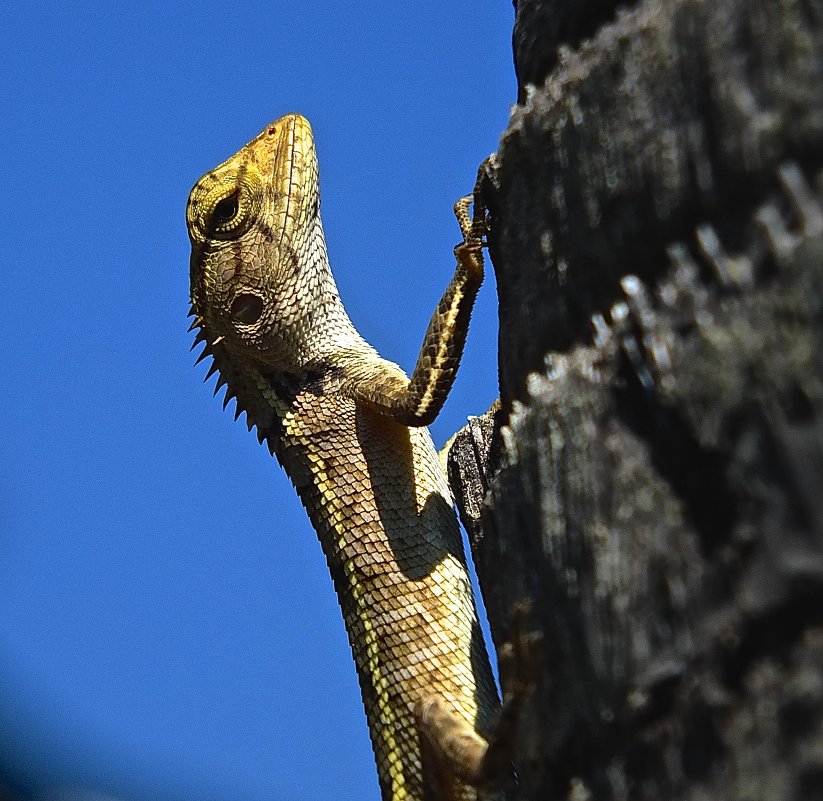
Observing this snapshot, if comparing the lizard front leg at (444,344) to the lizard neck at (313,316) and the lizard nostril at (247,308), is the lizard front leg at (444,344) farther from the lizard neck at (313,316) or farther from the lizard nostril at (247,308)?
the lizard nostril at (247,308)

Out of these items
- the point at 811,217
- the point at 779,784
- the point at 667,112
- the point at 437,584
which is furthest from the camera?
the point at 437,584

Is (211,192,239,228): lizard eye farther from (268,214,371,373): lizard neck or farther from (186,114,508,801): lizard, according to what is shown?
(268,214,371,373): lizard neck

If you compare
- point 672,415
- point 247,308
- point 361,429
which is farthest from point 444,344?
point 672,415

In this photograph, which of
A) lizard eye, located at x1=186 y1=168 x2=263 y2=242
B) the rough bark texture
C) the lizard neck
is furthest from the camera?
lizard eye, located at x1=186 y1=168 x2=263 y2=242

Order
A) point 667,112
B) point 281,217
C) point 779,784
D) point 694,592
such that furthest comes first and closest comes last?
1. point 281,217
2. point 667,112
3. point 694,592
4. point 779,784

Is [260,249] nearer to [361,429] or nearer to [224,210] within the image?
[224,210]

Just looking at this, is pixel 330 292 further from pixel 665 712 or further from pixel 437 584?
pixel 665 712

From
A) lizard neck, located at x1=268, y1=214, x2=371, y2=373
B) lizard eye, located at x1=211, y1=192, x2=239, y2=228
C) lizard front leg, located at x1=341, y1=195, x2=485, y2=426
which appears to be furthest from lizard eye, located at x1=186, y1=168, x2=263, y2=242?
lizard front leg, located at x1=341, y1=195, x2=485, y2=426

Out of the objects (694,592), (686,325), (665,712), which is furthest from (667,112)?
(665,712)
